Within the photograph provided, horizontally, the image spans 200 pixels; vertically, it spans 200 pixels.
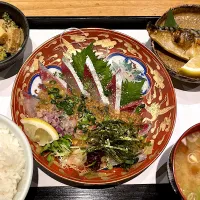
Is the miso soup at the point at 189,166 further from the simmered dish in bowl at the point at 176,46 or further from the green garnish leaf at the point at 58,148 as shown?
the green garnish leaf at the point at 58,148

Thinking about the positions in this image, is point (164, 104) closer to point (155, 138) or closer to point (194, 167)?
point (155, 138)

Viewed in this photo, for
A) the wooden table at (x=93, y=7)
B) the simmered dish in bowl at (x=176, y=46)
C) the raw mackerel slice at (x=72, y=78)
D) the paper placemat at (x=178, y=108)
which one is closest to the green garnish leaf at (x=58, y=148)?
the paper placemat at (x=178, y=108)

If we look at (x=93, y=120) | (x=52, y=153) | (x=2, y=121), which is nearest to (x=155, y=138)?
(x=93, y=120)

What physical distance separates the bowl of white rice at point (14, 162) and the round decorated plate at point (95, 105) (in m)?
0.14

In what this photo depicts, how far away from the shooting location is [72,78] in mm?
2211

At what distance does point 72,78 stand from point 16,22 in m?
0.51

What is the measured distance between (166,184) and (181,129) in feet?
1.18

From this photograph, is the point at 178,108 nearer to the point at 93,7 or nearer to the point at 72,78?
the point at 72,78

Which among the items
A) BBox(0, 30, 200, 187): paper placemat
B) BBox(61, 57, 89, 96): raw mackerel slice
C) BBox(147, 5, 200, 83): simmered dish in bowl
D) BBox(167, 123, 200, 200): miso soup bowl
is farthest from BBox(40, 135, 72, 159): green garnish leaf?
BBox(147, 5, 200, 83): simmered dish in bowl

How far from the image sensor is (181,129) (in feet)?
7.19

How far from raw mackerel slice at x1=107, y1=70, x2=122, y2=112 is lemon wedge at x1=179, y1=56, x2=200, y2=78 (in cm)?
38

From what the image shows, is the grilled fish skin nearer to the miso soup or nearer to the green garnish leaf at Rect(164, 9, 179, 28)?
the green garnish leaf at Rect(164, 9, 179, 28)

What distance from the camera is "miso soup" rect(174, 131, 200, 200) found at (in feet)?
6.04

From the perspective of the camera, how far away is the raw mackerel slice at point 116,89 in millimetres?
2154
